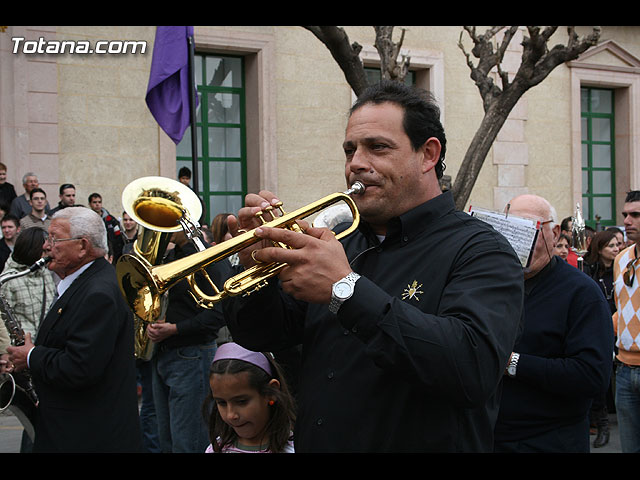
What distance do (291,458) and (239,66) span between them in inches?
427

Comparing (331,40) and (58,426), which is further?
(331,40)

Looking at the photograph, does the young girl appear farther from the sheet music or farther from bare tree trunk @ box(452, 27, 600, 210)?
bare tree trunk @ box(452, 27, 600, 210)

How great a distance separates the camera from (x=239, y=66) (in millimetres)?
11891

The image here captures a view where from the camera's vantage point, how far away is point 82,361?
11.8ft

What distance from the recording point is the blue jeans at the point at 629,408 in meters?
4.42

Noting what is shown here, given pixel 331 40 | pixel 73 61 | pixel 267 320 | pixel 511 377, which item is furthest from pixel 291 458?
pixel 73 61

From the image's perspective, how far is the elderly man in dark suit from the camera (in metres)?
3.64

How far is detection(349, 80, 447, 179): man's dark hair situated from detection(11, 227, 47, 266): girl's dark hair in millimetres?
4251

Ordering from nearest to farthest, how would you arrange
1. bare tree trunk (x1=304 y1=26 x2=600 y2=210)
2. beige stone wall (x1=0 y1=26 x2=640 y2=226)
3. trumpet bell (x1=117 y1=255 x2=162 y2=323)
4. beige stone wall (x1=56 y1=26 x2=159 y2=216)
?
trumpet bell (x1=117 y1=255 x2=162 y2=323) → bare tree trunk (x1=304 y1=26 x2=600 y2=210) → beige stone wall (x1=0 y1=26 x2=640 y2=226) → beige stone wall (x1=56 y1=26 x2=159 y2=216)

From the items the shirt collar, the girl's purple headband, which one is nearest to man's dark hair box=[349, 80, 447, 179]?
the shirt collar

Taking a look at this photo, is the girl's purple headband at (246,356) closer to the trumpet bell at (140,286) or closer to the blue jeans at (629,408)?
the trumpet bell at (140,286)

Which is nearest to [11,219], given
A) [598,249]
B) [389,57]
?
[389,57]

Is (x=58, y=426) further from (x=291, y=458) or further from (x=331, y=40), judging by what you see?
(x=331, y=40)

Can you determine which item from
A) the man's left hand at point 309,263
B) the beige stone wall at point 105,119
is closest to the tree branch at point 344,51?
the beige stone wall at point 105,119
